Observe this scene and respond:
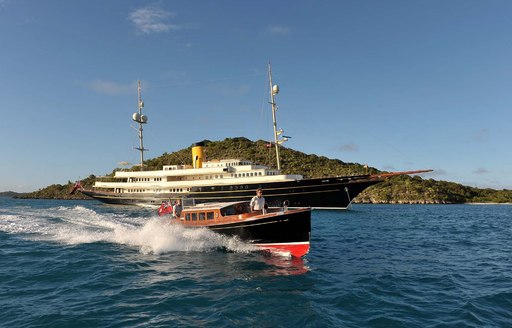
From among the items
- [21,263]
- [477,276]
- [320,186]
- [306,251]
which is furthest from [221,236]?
[320,186]

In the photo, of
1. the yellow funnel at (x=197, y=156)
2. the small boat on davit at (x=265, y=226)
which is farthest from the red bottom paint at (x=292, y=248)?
the yellow funnel at (x=197, y=156)

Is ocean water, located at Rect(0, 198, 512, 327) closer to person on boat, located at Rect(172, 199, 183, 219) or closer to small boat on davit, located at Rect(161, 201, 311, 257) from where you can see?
small boat on davit, located at Rect(161, 201, 311, 257)

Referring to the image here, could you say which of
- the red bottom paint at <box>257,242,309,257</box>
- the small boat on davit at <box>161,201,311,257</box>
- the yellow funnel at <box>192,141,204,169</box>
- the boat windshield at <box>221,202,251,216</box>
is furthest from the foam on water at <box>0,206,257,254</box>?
the yellow funnel at <box>192,141,204,169</box>

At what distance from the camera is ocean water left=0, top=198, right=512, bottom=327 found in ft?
29.1

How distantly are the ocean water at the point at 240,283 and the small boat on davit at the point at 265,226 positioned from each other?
62 centimetres

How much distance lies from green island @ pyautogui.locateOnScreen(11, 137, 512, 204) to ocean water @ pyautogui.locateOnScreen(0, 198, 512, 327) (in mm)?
48212

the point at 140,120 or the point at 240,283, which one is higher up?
the point at 140,120

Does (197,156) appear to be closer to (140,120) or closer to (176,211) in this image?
(140,120)

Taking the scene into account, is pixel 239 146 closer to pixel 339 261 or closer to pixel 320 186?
pixel 320 186

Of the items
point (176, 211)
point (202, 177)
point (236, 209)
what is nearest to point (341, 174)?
point (202, 177)

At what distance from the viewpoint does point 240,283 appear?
12.1m

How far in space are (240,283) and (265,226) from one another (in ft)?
18.5

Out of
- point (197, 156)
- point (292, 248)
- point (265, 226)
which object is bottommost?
point (292, 248)

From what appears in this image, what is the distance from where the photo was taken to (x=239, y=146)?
144000 mm
